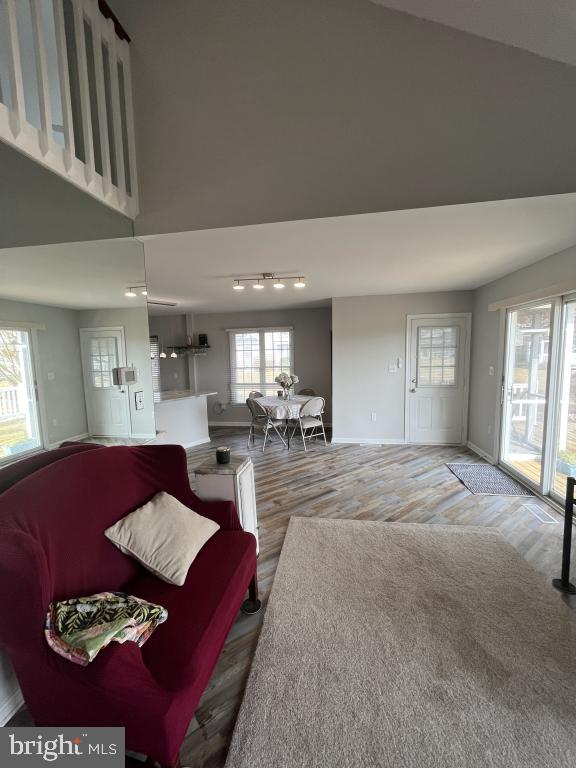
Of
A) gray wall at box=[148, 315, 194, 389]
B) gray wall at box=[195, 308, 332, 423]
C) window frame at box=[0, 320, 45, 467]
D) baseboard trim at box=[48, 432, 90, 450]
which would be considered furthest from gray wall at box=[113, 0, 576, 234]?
gray wall at box=[148, 315, 194, 389]

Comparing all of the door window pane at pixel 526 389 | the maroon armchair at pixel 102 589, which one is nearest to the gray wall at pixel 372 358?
the door window pane at pixel 526 389

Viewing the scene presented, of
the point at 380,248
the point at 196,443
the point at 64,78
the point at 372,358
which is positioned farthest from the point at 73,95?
the point at 196,443

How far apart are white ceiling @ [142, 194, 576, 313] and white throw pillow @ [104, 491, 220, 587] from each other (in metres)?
1.74

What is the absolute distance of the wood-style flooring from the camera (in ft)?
4.56

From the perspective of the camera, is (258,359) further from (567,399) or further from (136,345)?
(567,399)

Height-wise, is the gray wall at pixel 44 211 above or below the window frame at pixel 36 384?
above

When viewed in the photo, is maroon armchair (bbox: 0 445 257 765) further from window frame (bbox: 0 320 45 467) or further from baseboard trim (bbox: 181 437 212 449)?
baseboard trim (bbox: 181 437 212 449)

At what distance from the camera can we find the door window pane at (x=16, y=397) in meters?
1.68

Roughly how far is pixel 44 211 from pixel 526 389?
4560mm

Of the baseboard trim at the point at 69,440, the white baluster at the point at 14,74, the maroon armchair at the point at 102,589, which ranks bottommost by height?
the maroon armchair at the point at 102,589

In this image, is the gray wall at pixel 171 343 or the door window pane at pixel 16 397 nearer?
the door window pane at pixel 16 397

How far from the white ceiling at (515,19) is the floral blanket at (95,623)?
3.01 m

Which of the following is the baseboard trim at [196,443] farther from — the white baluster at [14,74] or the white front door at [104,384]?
the white baluster at [14,74]

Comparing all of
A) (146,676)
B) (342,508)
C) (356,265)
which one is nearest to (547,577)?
(342,508)
